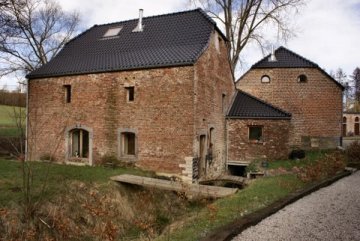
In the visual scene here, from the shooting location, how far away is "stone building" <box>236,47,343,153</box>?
19781 mm

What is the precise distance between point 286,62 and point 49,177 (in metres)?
16.4

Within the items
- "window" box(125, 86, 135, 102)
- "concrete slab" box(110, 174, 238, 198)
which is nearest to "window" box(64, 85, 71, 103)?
"window" box(125, 86, 135, 102)

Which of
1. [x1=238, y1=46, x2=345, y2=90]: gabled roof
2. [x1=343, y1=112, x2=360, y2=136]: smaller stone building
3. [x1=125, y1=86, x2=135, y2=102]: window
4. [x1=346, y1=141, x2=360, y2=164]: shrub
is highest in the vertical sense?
[x1=238, y1=46, x2=345, y2=90]: gabled roof

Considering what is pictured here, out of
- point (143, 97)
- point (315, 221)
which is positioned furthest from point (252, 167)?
point (315, 221)

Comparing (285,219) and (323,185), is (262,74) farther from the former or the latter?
(285,219)

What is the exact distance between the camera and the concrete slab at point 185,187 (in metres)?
9.66

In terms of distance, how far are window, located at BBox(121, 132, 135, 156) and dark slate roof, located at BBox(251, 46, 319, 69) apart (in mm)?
10869

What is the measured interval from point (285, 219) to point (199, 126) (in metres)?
6.81

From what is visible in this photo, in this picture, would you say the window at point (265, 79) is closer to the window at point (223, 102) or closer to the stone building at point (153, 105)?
the stone building at point (153, 105)

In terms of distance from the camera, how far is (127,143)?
46.3 feet

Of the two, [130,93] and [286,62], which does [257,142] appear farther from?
[286,62]

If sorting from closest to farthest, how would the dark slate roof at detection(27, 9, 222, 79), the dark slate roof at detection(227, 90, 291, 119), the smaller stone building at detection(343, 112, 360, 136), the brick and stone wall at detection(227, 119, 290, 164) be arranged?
the dark slate roof at detection(27, 9, 222, 79) < the brick and stone wall at detection(227, 119, 290, 164) < the dark slate roof at detection(227, 90, 291, 119) < the smaller stone building at detection(343, 112, 360, 136)

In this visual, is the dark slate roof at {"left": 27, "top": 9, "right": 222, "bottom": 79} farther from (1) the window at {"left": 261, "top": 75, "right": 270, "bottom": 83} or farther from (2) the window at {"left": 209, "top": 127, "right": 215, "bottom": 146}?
(1) the window at {"left": 261, "top": 75, "right": 270, "bottom": 83}

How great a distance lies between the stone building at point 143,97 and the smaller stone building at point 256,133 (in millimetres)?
641
